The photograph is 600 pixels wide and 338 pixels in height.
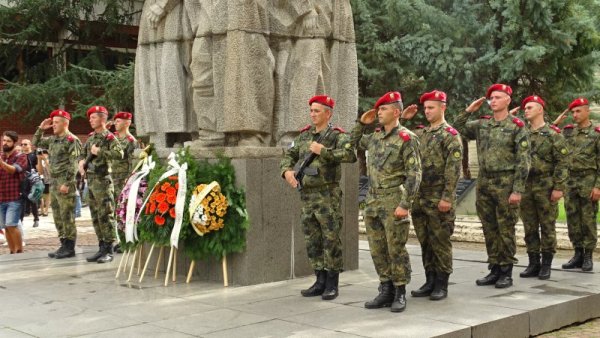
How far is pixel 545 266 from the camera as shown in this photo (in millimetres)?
8289

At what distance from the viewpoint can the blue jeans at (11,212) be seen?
35.9ft

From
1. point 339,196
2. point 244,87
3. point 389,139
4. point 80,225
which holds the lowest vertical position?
point 80,225

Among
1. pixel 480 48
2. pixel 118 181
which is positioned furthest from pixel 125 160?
pixel 480 48

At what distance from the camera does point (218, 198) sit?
7.68m

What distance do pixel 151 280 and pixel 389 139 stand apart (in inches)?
123

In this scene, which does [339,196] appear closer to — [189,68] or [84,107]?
[189,68]

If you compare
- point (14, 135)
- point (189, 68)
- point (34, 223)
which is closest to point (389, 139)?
point (189, 68)

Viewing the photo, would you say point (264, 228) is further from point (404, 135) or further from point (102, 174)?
point (102, 174)

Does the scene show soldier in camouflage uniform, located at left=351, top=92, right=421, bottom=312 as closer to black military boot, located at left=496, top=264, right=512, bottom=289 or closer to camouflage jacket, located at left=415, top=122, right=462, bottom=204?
camouflage jacket, located at left=415, top=122, right=462, bottom=204

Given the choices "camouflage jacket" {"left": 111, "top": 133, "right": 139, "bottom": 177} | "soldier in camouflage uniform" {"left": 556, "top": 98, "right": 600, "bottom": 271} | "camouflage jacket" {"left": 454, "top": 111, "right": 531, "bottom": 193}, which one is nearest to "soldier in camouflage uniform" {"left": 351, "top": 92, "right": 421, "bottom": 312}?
"camouflage jacket" {"left": 454, "top": 111, "right": 531, "bottom": 193}

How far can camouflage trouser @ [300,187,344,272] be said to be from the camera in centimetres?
704

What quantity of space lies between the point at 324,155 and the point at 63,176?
4.59m

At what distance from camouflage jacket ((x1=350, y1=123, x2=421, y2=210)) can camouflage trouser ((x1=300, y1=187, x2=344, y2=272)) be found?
62 centimetres

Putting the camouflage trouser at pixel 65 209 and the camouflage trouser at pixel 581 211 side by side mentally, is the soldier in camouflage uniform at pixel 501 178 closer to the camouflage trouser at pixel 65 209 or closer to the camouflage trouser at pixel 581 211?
the camouflage trouser at pixel 581 211
